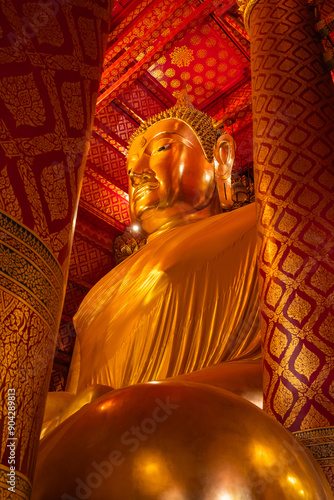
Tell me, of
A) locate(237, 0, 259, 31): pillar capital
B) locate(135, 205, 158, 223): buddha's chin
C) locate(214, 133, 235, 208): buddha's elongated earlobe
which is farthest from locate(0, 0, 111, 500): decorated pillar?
locate(214, 133, 235, 208): buddha's elongated earlobe

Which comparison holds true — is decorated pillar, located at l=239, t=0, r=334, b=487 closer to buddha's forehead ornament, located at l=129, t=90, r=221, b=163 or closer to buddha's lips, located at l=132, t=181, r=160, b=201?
buddha's lips, located at l=132, t=181, r=160, b=201

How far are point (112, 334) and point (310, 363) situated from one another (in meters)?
1.16

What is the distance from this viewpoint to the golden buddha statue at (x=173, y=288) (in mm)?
2061

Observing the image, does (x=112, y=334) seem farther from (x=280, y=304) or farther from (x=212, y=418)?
(x=212, y=418)

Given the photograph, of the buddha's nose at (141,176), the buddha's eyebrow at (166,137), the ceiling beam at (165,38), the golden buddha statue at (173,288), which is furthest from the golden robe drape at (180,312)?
the ceiling beam at (165,38)

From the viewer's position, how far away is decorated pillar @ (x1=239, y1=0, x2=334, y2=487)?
1260 mm

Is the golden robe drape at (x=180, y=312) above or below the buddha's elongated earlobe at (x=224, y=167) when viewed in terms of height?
below

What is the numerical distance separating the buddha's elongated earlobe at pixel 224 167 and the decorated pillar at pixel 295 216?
1130 millimetres

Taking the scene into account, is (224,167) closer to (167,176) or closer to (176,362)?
(167,176)

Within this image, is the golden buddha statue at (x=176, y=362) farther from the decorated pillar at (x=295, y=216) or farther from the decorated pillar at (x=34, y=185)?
the decorated pillar at (x=295, y=216)

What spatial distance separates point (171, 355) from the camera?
6.79 feet

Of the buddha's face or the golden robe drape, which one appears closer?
the golden robe drape

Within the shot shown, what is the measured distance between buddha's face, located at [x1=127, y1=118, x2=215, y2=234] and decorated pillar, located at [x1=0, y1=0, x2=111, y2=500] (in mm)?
1934

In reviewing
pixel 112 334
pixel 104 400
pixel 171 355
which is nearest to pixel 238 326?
pixel 171 355
